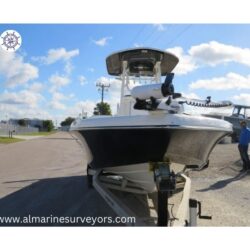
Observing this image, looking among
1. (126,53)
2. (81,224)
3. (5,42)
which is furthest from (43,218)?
(126,53)

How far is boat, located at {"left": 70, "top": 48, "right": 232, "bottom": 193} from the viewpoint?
4.50 meters

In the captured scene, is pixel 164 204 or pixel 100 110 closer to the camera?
pixel 164 204

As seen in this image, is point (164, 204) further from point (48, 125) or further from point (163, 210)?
point (48, 125)

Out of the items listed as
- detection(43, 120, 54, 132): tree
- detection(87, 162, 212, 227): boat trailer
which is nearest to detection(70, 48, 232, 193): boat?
detection(87, 162, 212, 227): boat trailer

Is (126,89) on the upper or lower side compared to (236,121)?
upper

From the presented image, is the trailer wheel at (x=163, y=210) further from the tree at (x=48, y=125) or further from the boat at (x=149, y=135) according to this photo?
the tree at (x=48, y=125)

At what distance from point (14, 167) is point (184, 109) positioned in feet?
27.1

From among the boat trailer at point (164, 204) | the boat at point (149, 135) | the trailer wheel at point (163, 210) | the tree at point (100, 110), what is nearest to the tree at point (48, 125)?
the tree at point (100, 110)

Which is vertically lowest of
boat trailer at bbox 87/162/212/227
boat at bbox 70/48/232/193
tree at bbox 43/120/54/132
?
tree at bbox 43/120/54/132

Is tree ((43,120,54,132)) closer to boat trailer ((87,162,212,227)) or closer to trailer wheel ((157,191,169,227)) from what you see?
boat trailer ((87,162,212,227))

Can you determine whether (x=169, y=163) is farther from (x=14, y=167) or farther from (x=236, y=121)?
(x=236, y=121)

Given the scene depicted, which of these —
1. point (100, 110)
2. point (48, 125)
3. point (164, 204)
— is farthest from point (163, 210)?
point (48, 125)

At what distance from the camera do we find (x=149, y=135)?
4.64 meters

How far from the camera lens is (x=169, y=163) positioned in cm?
492
